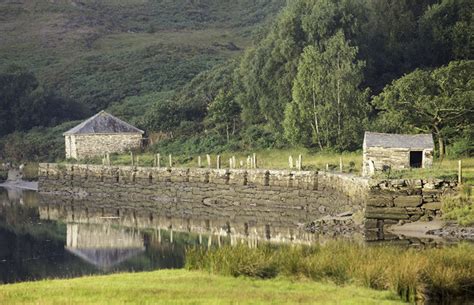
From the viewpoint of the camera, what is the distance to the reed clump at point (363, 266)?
23891 mm

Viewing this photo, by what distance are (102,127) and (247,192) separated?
24654mm

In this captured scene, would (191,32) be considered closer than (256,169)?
No

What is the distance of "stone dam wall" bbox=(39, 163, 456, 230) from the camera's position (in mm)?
42938

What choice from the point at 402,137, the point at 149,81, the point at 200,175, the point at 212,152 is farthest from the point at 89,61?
the point at 402,137

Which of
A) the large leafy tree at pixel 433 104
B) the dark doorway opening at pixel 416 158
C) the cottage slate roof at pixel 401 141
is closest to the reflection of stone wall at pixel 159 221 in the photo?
the cottage slate roof at pixel 401 141

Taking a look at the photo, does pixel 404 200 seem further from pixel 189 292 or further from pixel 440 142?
pixel 189 292

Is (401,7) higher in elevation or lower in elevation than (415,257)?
higher

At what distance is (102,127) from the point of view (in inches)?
3221

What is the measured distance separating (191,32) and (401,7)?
81.2 metres

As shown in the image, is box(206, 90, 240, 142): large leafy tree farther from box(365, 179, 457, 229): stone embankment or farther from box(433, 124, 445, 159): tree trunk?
box(365, 179, 457, 229): stone embankment

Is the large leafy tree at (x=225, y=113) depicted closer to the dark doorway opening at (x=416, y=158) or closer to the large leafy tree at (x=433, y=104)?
the large leafy tree at (x=433, y=104)

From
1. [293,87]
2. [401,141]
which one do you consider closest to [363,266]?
[401,141]

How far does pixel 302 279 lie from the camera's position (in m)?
24.8

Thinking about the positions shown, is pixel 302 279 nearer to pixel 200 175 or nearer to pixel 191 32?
pixel 200 175
